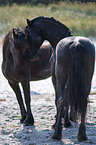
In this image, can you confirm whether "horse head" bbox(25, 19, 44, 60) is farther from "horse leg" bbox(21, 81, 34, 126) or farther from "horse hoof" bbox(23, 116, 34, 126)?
"horse hoof" bbox(23, 116, 34, 126)

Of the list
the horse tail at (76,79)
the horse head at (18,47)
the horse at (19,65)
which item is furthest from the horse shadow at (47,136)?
the horse head at (18,47)

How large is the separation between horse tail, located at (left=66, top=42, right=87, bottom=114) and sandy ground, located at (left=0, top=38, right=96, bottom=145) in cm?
48

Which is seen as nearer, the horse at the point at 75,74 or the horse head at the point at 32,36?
the horse at the point at 75,74

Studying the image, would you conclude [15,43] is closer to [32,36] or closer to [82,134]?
[32,36]

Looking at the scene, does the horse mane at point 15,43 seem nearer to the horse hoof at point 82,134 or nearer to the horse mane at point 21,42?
the horse mane at point 21,42

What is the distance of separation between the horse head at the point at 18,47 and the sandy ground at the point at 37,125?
3.56 feet

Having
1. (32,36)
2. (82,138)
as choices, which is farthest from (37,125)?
(32,36)

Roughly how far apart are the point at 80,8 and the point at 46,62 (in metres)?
20.5

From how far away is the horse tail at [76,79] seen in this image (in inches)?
163

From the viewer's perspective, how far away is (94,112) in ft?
20.5

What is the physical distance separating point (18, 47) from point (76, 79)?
145cm

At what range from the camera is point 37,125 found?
5.49 metres

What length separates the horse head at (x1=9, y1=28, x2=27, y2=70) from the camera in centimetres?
510

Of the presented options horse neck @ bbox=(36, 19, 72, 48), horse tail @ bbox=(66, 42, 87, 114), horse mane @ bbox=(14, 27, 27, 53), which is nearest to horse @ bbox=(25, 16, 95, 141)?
horse tail @ bbox=(66, 42, 87, 114)
